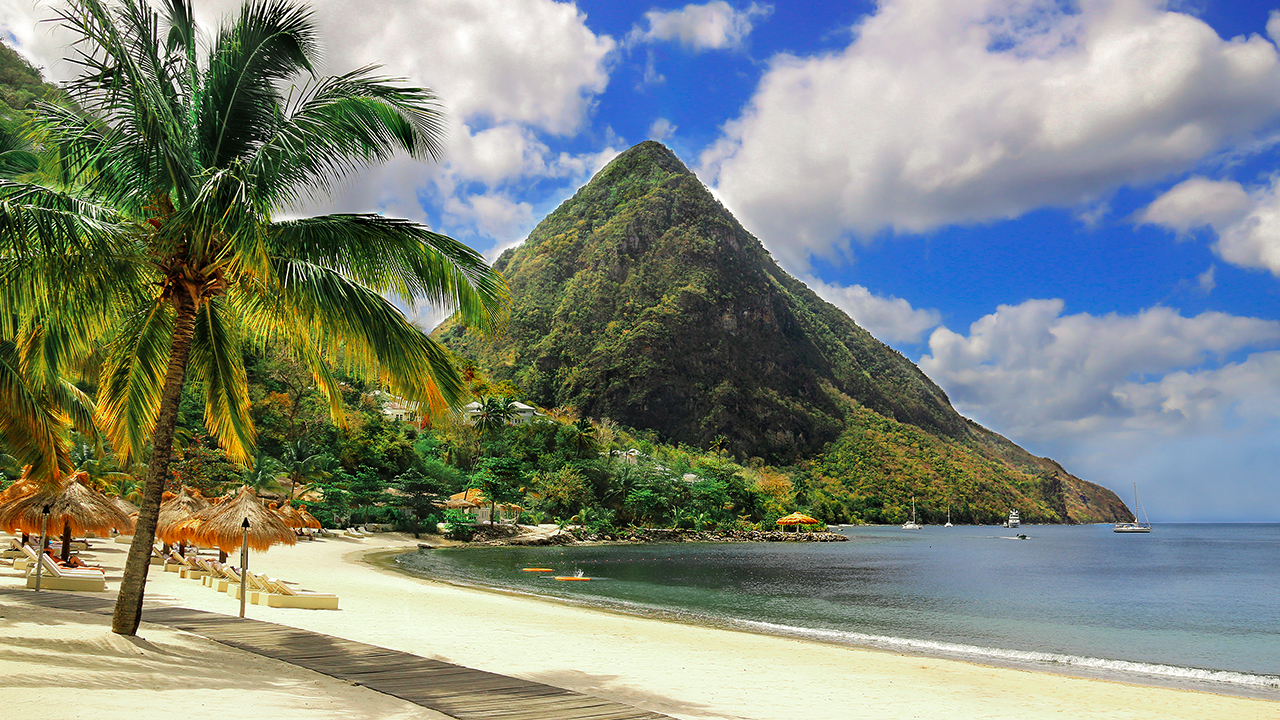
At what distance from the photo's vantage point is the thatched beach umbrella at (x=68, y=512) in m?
13.6

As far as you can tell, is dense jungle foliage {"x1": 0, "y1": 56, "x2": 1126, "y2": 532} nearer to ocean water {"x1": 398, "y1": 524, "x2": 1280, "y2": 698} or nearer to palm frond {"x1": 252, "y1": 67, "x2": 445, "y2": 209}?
ocean water {"x1": 398, "y1": 524, "x2": 1280, "y2": 698}

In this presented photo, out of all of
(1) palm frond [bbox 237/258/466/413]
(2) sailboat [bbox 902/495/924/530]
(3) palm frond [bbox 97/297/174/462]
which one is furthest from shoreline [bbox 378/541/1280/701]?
(2) sailboat [bbox 902/495/924/530]

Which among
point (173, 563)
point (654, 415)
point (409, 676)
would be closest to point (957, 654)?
point (409, 676)

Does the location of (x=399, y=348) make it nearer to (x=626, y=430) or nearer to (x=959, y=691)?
(x=959, y=691)

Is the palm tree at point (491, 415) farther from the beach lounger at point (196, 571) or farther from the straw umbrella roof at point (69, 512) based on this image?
the straw umbrella roof at point (69, 512)

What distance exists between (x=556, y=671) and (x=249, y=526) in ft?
25.0

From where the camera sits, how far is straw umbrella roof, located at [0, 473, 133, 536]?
13.6 meters

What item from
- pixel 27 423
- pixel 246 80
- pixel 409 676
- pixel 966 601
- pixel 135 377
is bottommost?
pixel 966 601

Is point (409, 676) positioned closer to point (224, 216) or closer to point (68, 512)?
point (224, 216)

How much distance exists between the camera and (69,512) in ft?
47.3

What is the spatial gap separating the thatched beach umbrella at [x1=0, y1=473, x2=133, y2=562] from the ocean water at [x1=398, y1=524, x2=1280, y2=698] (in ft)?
36.7

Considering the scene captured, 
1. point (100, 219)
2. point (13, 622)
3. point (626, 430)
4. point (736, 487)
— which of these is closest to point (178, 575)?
point (13, 622)

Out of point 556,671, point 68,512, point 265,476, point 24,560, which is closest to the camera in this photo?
point 556,671

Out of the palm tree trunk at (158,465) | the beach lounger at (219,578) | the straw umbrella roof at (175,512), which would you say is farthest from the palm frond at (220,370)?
the straw umbrella roof at (175,512)
